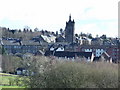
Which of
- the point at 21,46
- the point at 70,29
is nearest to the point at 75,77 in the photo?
the point at 21,46

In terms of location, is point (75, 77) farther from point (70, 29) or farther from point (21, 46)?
point (70, 29)

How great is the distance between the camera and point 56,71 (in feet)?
52.6

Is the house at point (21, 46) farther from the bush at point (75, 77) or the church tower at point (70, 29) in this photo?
the bush at point (75, 77)

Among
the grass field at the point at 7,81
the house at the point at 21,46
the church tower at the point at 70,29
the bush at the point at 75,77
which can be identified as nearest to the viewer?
the bush at the point at 75,77

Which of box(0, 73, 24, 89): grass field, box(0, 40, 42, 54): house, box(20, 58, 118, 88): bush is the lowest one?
box(0, 73, 24, 89): grass field

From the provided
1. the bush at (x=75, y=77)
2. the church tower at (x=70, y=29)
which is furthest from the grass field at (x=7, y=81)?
the church tower at (x=70, y=29)

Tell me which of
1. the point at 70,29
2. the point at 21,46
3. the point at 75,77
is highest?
the point at 70,29

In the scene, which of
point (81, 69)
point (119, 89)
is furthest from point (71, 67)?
point (119, 89)

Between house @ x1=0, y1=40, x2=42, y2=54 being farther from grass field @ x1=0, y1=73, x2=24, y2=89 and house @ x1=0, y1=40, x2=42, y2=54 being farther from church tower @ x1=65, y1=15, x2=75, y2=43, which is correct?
grass field @ x1=0, y1=73, x2=24, y2=89

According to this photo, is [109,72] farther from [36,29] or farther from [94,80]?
[36,29]

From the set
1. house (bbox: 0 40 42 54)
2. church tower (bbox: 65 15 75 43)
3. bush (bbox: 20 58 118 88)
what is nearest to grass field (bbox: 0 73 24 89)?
bush (bbox: 20 58 118 88)

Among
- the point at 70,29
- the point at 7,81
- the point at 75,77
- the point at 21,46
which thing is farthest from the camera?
the point at 70,29

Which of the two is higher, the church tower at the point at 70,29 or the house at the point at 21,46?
the church tower at the point at 70,29

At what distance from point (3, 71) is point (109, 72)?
14.3 metres
